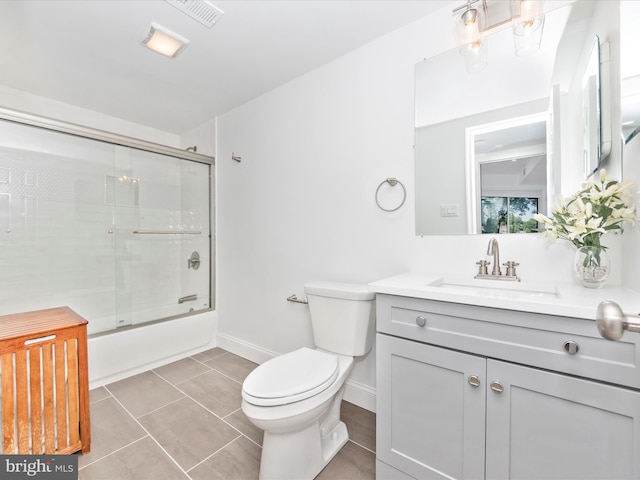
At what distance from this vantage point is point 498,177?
4.74 ft

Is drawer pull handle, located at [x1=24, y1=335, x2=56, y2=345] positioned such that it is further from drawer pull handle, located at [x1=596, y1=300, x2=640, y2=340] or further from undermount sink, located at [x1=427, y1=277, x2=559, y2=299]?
drawer pull handle, located at [x1=596, y1=300, x2=640, y2=340]

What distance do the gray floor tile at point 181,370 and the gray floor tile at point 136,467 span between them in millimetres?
706

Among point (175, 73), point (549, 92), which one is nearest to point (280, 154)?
point (175, 73)

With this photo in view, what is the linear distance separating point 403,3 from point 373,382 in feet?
6.99

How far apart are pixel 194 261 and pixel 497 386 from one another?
263cm

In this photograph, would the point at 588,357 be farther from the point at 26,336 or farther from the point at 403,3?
the point at 26,336

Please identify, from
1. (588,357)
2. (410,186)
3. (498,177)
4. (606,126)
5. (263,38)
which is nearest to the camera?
(588,357)

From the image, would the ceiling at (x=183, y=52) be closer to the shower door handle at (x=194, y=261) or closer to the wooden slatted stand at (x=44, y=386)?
the shower door handle at (x=194, y=261)

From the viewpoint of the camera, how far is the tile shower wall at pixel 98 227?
1.94 meters

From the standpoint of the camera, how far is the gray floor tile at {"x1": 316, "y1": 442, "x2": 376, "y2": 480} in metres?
1.33

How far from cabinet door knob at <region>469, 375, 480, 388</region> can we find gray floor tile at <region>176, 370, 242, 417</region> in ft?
4.72

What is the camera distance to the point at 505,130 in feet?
4.67

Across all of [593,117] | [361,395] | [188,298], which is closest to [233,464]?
[361,395]

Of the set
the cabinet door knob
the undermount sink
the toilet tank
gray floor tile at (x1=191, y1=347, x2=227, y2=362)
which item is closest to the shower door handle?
gray floor tile at (x1=191, y1=347, x2=227, y2=362)
